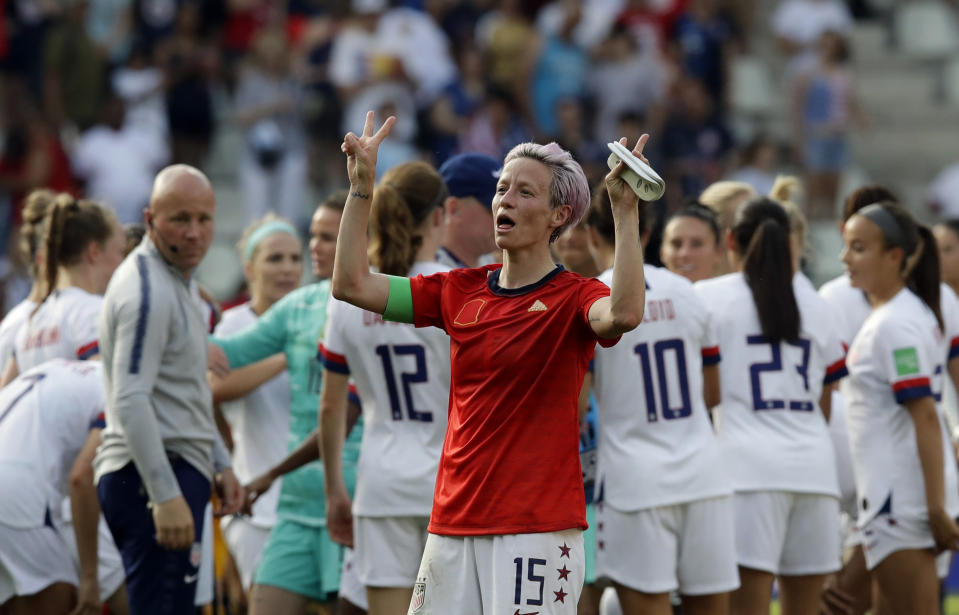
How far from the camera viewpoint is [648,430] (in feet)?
20.1

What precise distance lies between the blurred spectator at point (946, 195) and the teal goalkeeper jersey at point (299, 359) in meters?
11.1

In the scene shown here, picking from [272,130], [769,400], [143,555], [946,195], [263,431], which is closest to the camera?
[143,555]

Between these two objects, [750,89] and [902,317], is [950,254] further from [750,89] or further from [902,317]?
[750,89]

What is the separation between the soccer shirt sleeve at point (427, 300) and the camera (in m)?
4.68

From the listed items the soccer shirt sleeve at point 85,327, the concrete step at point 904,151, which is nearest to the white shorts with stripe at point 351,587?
the soccer shirt sleeve at point 85,327

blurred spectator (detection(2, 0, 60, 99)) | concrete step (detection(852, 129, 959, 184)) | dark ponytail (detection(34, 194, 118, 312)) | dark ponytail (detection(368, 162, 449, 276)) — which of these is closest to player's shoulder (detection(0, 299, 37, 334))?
dark ponytail (detection(34, 194, 118, 312))

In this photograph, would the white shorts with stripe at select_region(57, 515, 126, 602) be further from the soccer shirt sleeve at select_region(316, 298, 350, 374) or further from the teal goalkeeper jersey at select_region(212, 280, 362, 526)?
the soccer shirt sleeve at select_region(316, 298, 350, 374)

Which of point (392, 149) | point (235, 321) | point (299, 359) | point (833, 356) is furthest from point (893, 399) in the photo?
point (392, 149)

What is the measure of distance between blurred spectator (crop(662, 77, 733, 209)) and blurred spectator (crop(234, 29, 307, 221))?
4.01 m

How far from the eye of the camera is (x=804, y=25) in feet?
59.6

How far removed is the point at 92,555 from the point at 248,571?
1.35m

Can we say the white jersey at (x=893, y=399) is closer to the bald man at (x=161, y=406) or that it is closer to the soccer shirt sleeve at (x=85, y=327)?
the bald man at (x=161, y=406)

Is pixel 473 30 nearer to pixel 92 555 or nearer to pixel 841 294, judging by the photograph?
pixel 841 294

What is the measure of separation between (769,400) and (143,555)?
284cm
